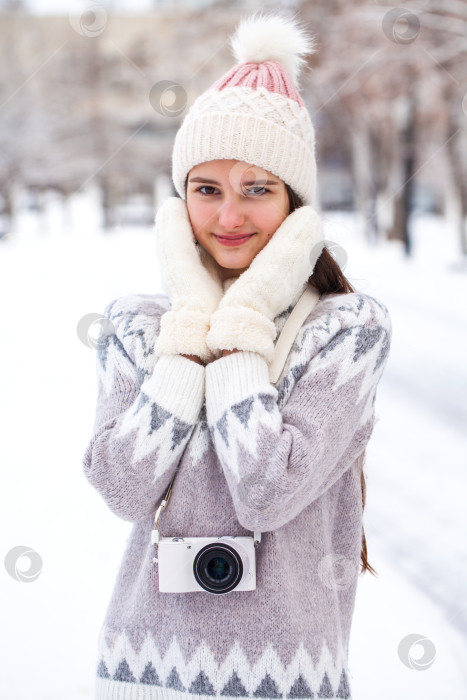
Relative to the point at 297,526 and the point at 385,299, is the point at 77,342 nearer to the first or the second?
the point at 385,299

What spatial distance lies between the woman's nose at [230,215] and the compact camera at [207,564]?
0.70 meters

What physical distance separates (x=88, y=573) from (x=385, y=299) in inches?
322

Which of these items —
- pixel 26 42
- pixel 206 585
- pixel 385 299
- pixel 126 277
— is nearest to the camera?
pixel 206 585

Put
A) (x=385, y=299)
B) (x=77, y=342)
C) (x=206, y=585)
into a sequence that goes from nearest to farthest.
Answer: (x=206, y=585) → (x=77, y=342) → (x=385, y=299)

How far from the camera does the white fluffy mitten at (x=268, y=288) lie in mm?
1460

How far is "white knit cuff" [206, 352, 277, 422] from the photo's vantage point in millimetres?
1397

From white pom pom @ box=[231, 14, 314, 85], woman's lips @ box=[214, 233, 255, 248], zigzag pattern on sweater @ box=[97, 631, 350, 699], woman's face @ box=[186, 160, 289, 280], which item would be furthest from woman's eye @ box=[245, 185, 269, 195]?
zigzag pattern on sweater @ box=[97, 631, 350, 699]

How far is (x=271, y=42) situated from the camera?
1.74 meters

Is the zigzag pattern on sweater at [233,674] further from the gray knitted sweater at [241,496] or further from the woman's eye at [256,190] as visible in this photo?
the woman's eye at [256,190]

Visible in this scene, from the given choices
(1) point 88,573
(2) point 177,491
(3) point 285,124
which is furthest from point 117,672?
(1) point 88,573

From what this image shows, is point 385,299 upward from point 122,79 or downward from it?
downward

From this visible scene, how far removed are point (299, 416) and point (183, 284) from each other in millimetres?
435

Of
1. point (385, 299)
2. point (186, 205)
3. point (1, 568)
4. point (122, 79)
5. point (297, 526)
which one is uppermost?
point (122, 79)

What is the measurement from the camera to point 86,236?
1069 inches
